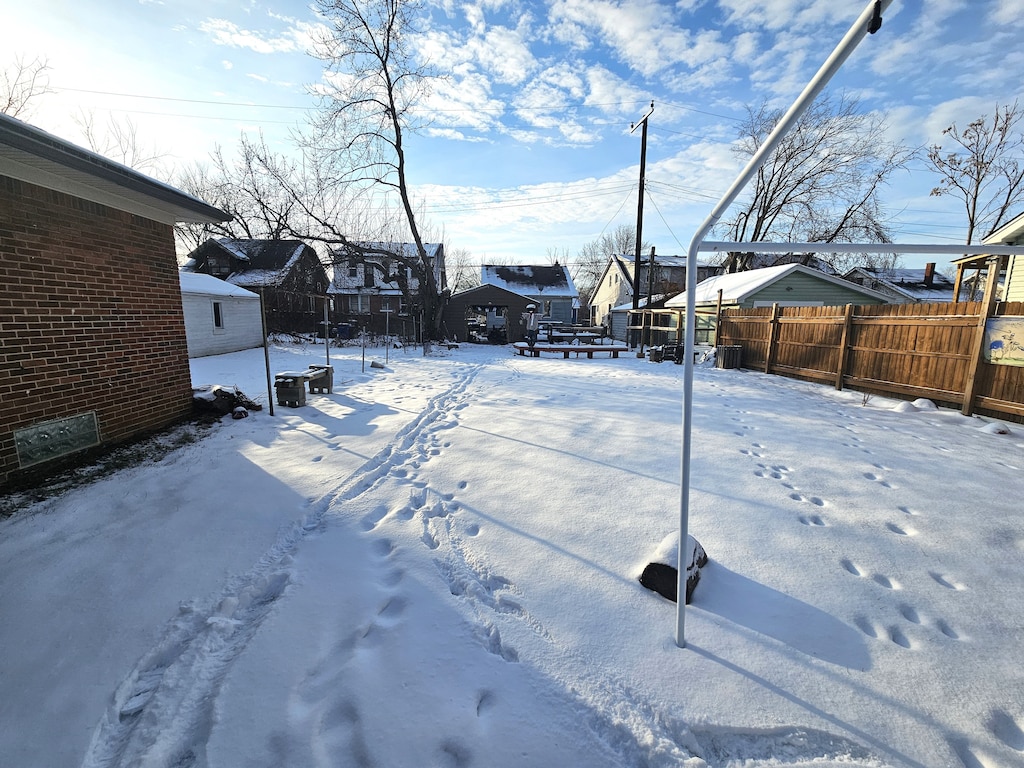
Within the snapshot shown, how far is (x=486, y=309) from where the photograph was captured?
86.2 feet

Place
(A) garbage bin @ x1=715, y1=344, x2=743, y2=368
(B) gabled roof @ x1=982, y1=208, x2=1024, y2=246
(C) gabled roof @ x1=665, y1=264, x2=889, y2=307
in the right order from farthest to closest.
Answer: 1. (C) gabled roof @ x1=665, y1=264, x2=889, y2=307
2. (A) garbage bin @ x1=715, y1=344, x2=743, y2=368
3. (B) gabled roof @ x1=982, y1=208, x2=1024, y2=246

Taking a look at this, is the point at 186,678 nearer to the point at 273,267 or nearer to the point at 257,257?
the point at 273,267

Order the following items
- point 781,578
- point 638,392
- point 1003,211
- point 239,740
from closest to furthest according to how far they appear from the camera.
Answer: point 239,740 < point 781,578 < point 638,392 < point 1003,211

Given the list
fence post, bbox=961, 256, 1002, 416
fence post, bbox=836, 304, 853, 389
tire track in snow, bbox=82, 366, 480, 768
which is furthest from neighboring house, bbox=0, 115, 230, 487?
fence post, bbox=836, 304, 853, 389

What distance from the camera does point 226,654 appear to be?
1974 millimetres

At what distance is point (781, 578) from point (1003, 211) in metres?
34.9

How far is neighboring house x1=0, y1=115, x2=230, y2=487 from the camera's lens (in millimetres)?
3496

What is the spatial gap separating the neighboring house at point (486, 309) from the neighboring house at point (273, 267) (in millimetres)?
8219

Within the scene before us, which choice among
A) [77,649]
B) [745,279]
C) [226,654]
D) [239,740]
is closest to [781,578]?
[239,740]

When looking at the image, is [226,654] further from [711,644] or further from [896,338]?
[896,338]

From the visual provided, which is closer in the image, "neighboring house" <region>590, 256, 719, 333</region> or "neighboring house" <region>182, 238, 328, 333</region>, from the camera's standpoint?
"neighboring house" <region>182, 238, 328, 333</region>

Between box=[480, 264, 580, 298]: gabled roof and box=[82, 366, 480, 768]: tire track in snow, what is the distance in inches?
1149

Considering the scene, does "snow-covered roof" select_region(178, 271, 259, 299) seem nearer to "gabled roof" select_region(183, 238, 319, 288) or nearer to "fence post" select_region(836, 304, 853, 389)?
"gabled roof" select_region(183, 238, 319, 288)

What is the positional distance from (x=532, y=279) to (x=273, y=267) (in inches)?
725
